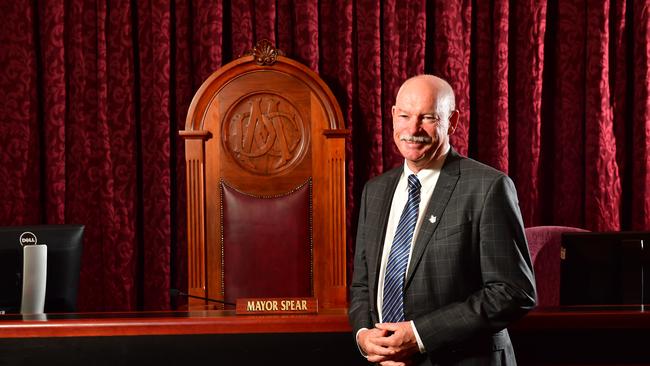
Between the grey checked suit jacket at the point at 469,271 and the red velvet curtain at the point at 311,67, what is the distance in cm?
182

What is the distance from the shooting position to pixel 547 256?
2814 mm

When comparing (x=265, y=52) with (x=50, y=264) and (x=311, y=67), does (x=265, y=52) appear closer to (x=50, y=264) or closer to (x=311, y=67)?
(x=311, y=67)

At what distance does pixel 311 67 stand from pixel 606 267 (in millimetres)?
1859

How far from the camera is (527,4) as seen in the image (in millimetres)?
3305

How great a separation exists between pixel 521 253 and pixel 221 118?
6.43ft

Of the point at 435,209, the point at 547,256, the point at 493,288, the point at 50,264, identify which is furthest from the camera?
the point at 547,256

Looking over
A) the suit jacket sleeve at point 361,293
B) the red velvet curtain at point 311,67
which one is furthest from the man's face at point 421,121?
the red velvet curtain at point 311,67

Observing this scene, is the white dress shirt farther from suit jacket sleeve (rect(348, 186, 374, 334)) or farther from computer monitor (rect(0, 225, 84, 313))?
computer monitor (rect(0, 225, 84, 313))

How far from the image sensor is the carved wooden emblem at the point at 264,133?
308 centimetres

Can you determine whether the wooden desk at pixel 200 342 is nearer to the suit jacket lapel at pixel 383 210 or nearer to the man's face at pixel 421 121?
the suit jacket lapel at pixel 383 210

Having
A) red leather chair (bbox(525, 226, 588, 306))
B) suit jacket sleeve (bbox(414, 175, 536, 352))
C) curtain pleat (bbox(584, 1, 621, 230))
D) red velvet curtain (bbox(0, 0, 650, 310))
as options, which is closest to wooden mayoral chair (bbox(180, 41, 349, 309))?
red velvet curtain (bbox(0, 0, 650, 310))

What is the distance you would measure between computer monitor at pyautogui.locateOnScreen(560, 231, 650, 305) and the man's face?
60 cm

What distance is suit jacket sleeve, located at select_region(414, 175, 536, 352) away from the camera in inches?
54.1

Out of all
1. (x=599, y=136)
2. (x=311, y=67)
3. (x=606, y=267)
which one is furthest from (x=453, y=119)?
(x=599, y=136)
